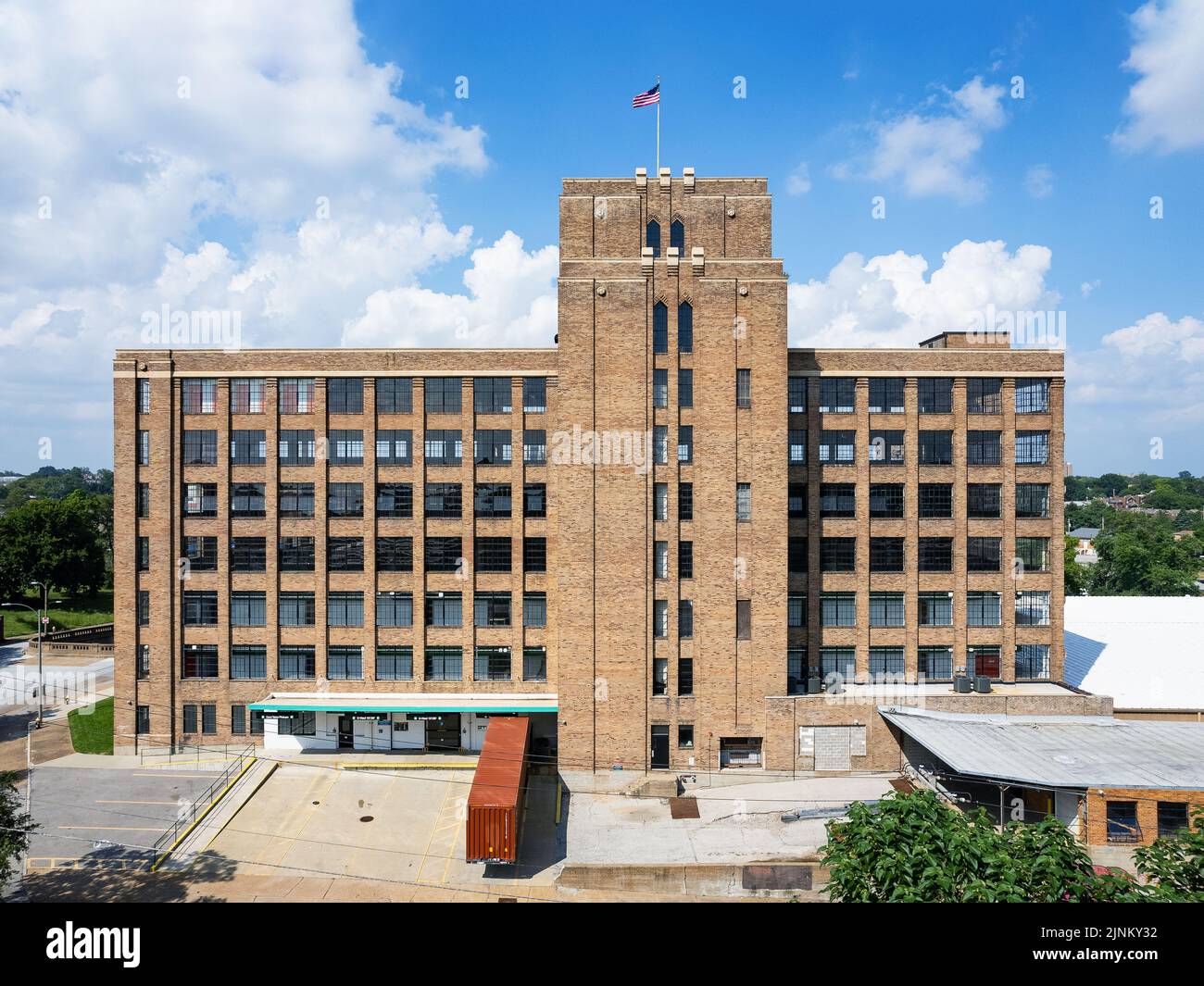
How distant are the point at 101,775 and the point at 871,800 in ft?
146

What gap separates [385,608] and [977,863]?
38.6 m

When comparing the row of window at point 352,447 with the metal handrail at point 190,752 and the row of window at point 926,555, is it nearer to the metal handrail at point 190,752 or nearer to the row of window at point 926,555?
the metal handrail at point 190,752

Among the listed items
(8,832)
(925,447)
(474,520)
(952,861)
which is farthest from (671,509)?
(8,832)

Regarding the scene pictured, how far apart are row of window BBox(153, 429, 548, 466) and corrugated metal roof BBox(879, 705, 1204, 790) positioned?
28.0 metres

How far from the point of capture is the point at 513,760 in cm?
3841

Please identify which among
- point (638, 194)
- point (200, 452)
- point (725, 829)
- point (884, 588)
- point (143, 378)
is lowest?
point (725, 829)

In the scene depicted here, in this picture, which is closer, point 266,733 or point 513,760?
point 513,760

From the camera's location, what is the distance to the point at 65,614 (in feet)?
300

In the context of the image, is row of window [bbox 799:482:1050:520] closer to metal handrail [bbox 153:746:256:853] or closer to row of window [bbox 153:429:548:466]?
row of window [bbox 153:429:548:466]

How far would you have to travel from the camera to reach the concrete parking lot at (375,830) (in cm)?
3462

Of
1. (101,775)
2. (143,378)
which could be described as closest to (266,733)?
(101,775)
